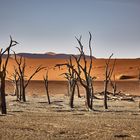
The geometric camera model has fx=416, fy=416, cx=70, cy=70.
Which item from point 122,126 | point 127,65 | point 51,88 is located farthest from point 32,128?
point 127,65

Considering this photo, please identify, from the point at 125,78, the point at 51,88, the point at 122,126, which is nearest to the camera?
the point at 122,126

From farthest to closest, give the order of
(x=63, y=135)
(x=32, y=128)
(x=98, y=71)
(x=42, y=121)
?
(x=98, y=71) < (x=42, y=121) < (x=32, y=128) < (x=63, y=135)

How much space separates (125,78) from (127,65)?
28.9 m

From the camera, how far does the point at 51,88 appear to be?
63500 mm

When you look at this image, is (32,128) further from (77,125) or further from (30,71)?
(30,71)

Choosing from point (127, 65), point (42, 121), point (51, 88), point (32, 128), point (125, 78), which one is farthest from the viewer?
point (127, 65)

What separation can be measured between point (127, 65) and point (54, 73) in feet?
65.5

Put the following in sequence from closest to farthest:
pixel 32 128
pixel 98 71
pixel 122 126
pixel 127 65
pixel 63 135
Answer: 1. pixel 63 135
2. pixel 32 128
3. pixel 122 126
4. pixel 98 71
5. pixel 127 65

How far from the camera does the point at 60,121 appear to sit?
19.2 m

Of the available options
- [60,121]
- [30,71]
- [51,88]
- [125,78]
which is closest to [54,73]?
[30,71]

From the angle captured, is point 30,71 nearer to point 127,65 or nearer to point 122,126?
point 127,65

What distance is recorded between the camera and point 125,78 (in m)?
82.2

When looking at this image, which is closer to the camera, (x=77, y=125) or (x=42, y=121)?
(x=77, y=125)

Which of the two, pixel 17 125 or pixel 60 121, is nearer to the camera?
pixel 17 125
